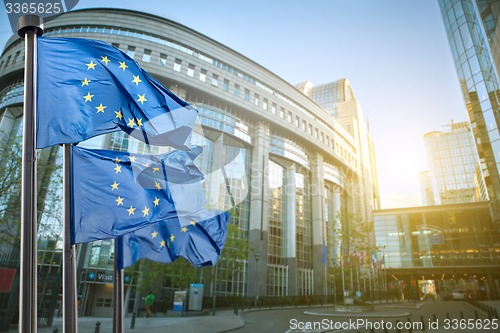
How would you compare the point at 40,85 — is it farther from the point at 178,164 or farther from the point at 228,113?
the point at 228,113

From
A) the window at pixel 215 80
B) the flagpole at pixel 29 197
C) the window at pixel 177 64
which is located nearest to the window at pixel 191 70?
the window at pixel 177 64

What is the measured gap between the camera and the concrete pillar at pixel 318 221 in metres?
56.6

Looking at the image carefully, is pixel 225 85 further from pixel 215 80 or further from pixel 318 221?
pixel 318 221

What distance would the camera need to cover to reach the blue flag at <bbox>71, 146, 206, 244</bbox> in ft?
18.6

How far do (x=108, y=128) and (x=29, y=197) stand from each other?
5.66 feet

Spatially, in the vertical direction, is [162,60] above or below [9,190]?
above

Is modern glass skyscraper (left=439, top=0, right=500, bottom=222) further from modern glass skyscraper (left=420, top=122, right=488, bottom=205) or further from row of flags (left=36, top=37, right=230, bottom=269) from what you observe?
modern glass skyscraper (left=420, top=122, right=488, bottom=205)

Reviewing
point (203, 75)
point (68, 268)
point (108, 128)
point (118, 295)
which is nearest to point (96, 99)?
point (108, 128)

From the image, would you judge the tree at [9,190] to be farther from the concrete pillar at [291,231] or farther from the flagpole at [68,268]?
the concrete pillar at [291,231]

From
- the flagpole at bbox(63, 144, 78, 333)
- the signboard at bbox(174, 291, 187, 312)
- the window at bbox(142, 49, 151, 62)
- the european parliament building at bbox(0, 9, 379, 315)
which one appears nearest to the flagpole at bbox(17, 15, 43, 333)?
the flagpole at bbox(63, 144, 78, 333)

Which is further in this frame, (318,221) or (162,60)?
(318,221)

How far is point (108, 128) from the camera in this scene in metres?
5.63

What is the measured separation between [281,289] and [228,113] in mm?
28189

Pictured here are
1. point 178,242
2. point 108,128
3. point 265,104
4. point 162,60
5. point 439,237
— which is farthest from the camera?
point 439,237
